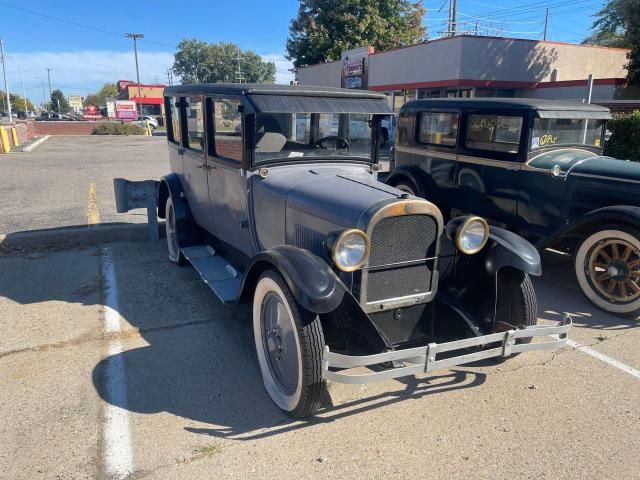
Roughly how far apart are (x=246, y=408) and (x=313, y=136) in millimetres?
2191

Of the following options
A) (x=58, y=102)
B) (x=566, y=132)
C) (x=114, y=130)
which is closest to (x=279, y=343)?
(x=566, y=132)

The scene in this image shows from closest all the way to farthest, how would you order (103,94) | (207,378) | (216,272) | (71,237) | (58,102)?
(207,378), (216,272), (71,237), (58,102), (103,94)

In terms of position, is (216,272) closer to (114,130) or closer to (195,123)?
(195,123)

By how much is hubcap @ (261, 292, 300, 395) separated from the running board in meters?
0.37

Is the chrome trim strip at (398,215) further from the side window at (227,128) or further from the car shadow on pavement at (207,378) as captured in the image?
the side window at (227,128)

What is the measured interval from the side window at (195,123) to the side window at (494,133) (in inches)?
132

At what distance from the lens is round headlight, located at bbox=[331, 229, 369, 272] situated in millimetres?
2717

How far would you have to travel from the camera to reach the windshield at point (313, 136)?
3807 millimetres

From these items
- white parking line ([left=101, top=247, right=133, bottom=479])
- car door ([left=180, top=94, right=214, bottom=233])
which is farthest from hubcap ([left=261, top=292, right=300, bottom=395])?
car door ([left=180, top=94, right=214, bottom=233])

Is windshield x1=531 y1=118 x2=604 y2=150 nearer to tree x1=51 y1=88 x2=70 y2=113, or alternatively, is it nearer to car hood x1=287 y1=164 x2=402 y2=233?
car hood x1=287 y1=164 x2=402 y2=233

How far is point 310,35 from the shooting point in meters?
29.8

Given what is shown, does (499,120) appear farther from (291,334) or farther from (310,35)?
(310,35)

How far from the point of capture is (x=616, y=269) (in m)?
4.46

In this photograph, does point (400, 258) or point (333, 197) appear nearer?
point (400, 258)
